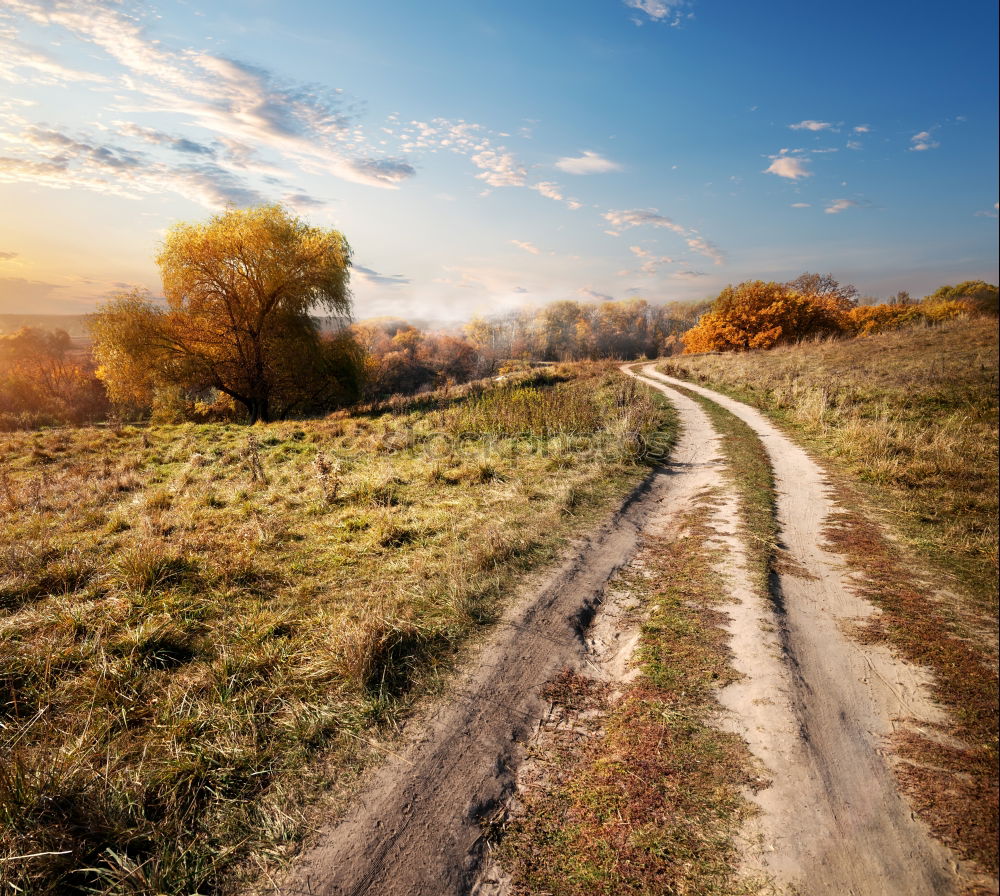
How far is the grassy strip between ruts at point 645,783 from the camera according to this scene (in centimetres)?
262

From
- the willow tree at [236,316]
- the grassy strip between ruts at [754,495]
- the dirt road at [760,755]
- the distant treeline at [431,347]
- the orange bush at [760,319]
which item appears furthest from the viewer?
the orange bush at [760,319]

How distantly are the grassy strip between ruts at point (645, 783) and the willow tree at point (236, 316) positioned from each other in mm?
24712

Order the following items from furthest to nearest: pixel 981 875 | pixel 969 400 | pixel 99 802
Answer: pixel 969 400 < pixel 99 802 < pixel 981 875

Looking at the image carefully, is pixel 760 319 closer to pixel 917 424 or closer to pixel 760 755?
pixel 917 424

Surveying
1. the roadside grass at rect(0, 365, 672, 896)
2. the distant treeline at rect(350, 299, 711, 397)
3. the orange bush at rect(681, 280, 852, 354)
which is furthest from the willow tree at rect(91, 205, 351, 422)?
the distant treeline at rect(350, 299, 711, 397)

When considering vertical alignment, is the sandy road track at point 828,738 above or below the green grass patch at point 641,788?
above

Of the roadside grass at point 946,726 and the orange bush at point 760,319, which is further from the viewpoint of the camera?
the orange bush at point 760,319

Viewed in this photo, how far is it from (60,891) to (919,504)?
1107 cm

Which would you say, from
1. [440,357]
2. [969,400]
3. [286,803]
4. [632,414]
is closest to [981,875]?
[286,803]

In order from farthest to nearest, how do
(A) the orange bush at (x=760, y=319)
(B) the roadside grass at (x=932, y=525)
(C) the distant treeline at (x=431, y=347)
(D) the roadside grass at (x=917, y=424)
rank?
(A) the orange bush at (x=760, y=319) < (C) the distant treeline at (x=431, y=347) < (D) the roadside grass at (x=917, y=424) < (B) the roadside grass at (x=932, y=525)

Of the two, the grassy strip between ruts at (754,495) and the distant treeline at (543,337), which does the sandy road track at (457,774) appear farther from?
the distant treeline at (543,337)

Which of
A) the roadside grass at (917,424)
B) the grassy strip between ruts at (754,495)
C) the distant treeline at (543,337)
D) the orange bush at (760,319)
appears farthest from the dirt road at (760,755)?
the distant treeline at (543,337)

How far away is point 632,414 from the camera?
14.6m

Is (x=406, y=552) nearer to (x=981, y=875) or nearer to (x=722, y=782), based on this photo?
(x=722, y=782)
